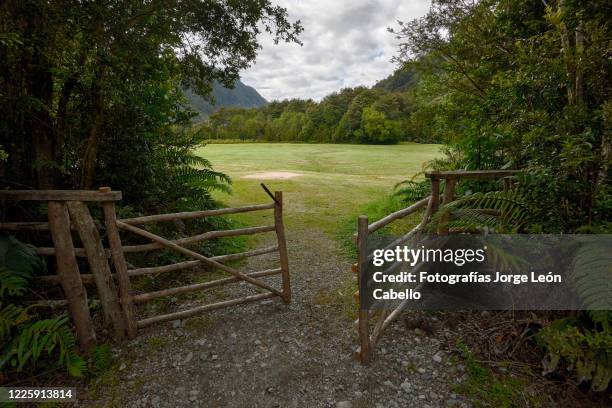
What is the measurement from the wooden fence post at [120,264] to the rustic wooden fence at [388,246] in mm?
2748

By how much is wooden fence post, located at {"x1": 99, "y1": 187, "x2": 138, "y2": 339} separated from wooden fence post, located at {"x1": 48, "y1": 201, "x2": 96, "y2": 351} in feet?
1.18

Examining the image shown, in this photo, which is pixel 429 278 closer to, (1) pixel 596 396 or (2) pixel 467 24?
(1) pixel 596 396

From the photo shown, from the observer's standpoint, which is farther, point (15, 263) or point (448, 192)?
point (448, 192)

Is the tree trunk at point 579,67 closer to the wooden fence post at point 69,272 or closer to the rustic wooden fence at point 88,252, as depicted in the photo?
the rustic wooden fence at point 88,252

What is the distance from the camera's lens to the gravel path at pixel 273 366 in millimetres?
2900

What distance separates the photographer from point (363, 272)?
315 cm

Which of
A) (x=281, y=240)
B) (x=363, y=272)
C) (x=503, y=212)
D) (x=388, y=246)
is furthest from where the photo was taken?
(x=281, y=240)

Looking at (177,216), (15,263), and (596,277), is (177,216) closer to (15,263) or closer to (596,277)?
(15,263)

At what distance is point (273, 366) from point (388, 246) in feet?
6.41

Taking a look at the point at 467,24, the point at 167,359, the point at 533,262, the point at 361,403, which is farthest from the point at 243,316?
the point at 467,24

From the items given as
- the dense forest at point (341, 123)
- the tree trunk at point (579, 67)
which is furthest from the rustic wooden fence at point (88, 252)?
the dense forest at point (341, 123)

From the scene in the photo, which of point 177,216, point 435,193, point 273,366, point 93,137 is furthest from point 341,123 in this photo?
point 273,366

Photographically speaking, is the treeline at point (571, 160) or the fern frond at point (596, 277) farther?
the treeline at point (571, 160)

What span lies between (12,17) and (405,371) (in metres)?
5.96
